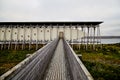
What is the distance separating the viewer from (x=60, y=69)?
37.8ft

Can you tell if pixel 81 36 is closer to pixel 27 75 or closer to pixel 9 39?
pixel 9 39

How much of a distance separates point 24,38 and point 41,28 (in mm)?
5378

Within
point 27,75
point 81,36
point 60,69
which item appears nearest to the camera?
point 27,75

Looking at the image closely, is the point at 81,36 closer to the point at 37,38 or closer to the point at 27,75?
the point at 37,38

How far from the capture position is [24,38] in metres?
46.8

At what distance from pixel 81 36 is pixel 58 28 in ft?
21.4

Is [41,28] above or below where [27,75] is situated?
above

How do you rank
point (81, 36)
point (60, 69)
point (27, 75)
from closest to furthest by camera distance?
point (27, 75)
point (60, 69)
point (81, 36)

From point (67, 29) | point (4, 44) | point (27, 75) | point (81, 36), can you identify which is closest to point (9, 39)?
point (4, 44)

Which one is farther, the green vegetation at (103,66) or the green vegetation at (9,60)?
the green vegetation at (9,60)

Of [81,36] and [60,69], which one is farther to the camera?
[81,36]

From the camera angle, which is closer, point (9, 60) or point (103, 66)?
point (103, 66)

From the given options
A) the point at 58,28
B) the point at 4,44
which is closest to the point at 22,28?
the point at 4,44

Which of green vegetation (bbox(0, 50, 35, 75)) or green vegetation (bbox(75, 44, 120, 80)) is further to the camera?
green vegetation (bbox(0, 50, 35, 75))
